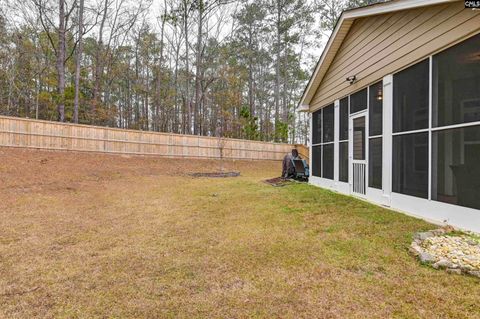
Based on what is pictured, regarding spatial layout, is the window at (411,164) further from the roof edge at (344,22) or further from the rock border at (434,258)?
the roof edge at (344,22)

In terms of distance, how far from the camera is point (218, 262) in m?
2.99

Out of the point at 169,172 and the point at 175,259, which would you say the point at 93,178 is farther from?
the point at 175,259

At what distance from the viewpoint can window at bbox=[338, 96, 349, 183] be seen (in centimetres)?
674


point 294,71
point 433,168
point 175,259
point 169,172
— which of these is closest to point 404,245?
point 433,168

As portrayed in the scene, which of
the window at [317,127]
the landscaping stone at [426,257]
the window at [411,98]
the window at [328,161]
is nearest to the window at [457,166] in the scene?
the window at [411,98]

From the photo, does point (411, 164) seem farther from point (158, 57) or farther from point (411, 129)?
point (158, 57)

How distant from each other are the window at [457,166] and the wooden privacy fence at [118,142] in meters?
11.7

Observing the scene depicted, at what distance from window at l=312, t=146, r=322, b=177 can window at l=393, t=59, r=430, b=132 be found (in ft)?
11.7

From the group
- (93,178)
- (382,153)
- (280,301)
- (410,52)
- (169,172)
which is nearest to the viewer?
(280,301)

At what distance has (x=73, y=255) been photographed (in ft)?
10.6

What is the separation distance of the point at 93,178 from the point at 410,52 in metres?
9.58

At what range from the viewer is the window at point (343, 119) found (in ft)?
22.2

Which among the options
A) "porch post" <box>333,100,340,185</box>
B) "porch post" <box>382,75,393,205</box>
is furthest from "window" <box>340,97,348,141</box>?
"porch post" <box>382,75,393,205</box>

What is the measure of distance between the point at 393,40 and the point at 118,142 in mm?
12003
